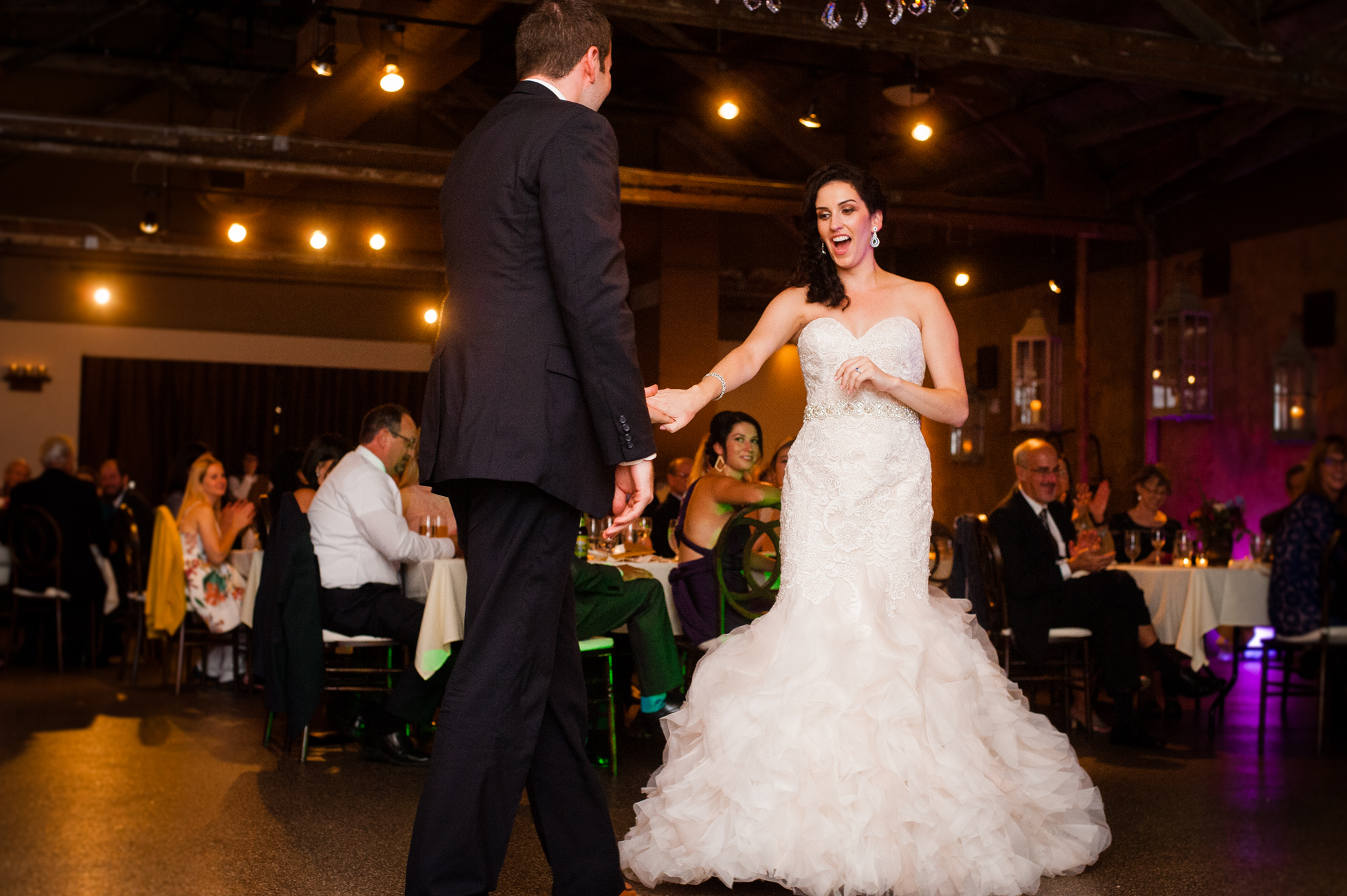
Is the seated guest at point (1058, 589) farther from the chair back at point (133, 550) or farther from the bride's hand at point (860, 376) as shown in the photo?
the chair back at point (133, 550)

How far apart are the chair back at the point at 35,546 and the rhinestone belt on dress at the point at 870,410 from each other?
5.61m

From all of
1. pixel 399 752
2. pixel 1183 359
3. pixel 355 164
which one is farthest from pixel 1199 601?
pixel 355 164

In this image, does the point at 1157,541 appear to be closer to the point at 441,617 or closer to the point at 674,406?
the point at 441,617

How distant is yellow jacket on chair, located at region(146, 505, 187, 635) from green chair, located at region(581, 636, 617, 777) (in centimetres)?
263

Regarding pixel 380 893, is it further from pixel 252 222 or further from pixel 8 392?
pixel 8 392

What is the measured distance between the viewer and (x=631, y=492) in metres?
2.19

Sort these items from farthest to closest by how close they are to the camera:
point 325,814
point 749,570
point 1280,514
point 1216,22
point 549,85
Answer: point 1216,22
point 1280,514
point 749,570
point 325,814
point 549,85

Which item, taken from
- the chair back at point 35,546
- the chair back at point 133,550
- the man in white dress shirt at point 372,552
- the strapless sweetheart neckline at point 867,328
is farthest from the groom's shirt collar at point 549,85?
the chair back at point 35,546

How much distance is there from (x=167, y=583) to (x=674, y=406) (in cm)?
443

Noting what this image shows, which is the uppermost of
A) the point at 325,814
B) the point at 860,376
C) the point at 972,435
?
the point at 972,435

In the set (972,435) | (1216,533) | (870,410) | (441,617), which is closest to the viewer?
(870,410)

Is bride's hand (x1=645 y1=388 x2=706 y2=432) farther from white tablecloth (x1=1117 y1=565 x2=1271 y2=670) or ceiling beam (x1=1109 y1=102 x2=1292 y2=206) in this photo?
ceiling beam (x1=1109 y1=102 x2=1292 y2=206)

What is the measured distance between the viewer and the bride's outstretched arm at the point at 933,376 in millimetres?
2754

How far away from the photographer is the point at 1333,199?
897 cm
